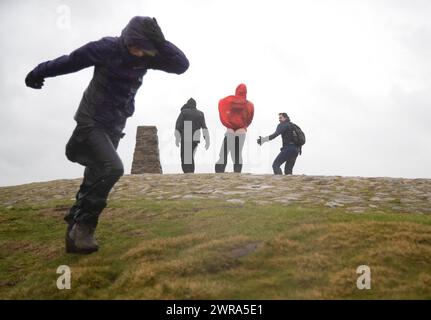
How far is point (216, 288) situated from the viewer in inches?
185

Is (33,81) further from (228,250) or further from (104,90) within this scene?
(228,250)

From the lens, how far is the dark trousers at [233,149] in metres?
Answer: 15.7

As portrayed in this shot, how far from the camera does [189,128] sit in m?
16.3

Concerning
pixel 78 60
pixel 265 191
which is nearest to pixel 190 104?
pixel 265 191

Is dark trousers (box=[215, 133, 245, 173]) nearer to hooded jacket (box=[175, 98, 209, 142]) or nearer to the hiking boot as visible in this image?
hooded jacket (box=[175, 98, 209, 142])

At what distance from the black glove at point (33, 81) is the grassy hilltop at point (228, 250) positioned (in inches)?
92.2

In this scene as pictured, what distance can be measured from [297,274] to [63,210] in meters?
6.45

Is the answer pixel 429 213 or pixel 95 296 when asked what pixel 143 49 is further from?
pixel 429 213

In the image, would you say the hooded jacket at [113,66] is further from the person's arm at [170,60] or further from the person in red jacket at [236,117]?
the person in red jacket at [236,117]

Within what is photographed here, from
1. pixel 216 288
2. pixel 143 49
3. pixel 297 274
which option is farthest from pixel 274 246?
pixel 143 49

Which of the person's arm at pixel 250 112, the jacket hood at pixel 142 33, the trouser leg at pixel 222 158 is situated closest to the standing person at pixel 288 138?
the person's arm at pixel 250 112

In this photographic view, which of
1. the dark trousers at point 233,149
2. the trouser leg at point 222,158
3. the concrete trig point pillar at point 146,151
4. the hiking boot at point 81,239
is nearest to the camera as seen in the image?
the hiking boot at point 81,239

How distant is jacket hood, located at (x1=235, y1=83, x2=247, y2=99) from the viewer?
15.6m

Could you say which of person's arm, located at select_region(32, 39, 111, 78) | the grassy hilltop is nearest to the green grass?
the grassy hilltop
